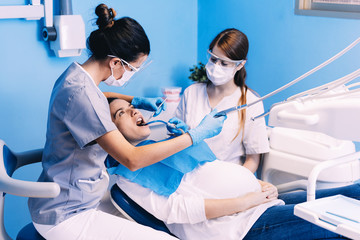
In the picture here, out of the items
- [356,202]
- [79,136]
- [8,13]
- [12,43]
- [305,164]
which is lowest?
[305,164]

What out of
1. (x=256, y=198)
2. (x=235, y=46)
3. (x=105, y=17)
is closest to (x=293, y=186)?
(x=256, y=198)

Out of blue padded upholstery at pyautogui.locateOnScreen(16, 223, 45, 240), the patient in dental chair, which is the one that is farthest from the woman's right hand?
blue padded upholstery at pyautogui.locateOnScreen(16, 223, 45, 240)

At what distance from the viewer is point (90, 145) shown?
54.4 inches

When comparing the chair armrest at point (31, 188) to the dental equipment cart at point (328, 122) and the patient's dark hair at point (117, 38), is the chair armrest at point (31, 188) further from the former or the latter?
the dental equipment cart at point (328, 122)

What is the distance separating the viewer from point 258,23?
8.31 feet

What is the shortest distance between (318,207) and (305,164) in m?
0.68

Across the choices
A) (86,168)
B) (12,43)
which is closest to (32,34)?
(12,43)

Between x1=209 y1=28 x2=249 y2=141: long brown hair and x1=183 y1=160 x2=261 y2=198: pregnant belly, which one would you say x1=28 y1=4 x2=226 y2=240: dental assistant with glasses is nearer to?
x1=183 y1=160 x2=261 y2=198: pregnant belly

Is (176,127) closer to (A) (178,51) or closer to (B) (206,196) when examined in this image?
(B) (206,196)

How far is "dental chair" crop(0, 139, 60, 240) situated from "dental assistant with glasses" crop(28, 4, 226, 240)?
0.10 metres

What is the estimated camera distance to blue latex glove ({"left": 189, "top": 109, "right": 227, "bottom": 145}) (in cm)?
147

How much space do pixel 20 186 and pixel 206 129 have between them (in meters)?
0.62

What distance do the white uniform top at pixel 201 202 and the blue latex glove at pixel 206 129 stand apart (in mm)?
174

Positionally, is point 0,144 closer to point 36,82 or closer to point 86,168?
point 86,168
